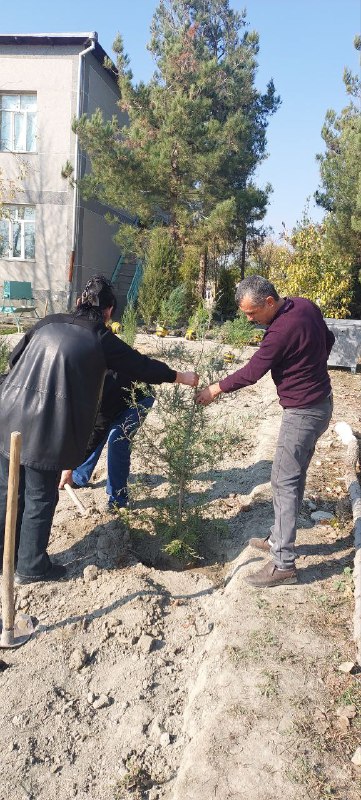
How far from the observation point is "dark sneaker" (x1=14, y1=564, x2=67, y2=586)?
133 inches

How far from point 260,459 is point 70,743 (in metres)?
3.40

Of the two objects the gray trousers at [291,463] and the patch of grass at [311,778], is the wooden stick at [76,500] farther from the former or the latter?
the patch of grass at [311,778]

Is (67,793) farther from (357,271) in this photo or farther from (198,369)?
(357,271)

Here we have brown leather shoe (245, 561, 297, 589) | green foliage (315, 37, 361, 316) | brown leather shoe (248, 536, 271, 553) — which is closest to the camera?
brown leather shoe (245, 561, 297, 589)

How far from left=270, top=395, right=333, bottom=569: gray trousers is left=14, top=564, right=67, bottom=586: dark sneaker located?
1.22m

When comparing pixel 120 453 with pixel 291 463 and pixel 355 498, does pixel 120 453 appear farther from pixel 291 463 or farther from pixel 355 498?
pixel 355 498

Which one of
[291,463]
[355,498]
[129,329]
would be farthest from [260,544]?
[129,329]

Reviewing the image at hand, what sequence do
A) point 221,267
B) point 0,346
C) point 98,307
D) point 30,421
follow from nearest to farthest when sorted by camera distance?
point 30,421, point 98,307, point 0,346, point 221,267

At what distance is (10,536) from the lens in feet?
9.30

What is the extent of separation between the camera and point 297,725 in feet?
7.62

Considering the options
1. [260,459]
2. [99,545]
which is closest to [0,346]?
[260,459]

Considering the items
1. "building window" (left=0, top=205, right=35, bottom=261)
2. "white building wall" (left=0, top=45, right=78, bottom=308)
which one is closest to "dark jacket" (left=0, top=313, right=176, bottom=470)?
"white building wall" (left=0, top=45, right=78, bottom=308)

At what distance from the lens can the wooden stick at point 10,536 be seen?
111 inches

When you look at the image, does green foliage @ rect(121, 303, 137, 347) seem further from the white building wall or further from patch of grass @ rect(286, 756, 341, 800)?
patch of grass @ rect(286, 756, 341, 800)
